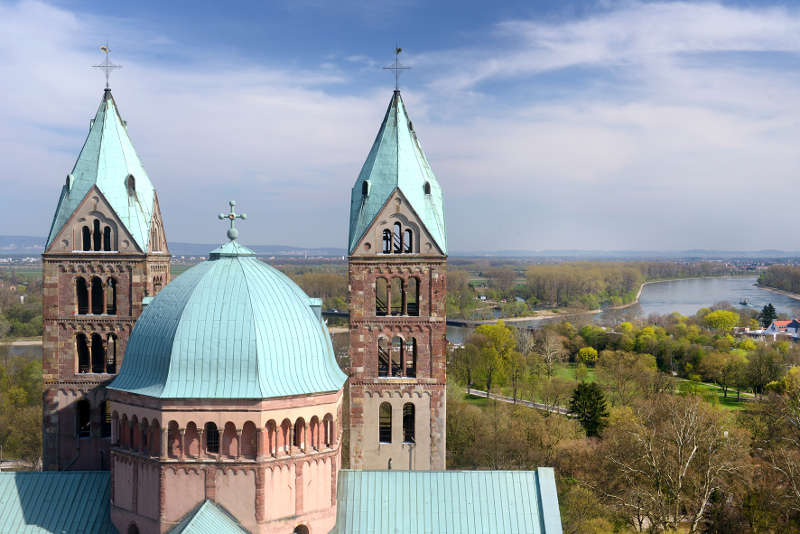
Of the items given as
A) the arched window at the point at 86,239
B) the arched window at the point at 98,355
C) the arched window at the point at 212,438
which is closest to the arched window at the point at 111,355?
the arched window at the point at 98,355

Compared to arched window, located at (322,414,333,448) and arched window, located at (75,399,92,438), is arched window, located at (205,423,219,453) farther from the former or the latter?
arched window, located at (75,399,92,438)

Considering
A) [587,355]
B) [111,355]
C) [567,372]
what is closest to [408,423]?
[111,355]

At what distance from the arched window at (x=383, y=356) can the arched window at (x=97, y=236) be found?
16.3 metres

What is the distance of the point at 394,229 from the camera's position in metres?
38.6

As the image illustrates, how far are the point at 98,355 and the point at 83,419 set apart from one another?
3.66 m

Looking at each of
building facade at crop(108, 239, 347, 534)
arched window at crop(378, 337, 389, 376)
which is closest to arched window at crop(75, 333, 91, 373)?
building facade at crop(108, 239, 347, 534)

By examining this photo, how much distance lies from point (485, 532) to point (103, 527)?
53.8ft

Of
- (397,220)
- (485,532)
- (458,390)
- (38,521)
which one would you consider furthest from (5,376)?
(485,532)

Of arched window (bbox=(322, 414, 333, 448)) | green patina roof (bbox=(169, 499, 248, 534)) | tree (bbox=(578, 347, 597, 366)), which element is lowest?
tree (bbox=(578, 347, 597, 366))

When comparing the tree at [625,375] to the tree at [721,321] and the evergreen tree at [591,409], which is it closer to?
the evergreen tree at [591,409]

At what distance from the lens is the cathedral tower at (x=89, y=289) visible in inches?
1575

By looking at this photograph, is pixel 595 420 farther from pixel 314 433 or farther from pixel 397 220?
pixel 314 433

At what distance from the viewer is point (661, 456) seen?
56062 mm

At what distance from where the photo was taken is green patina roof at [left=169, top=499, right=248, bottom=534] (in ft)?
90.8
